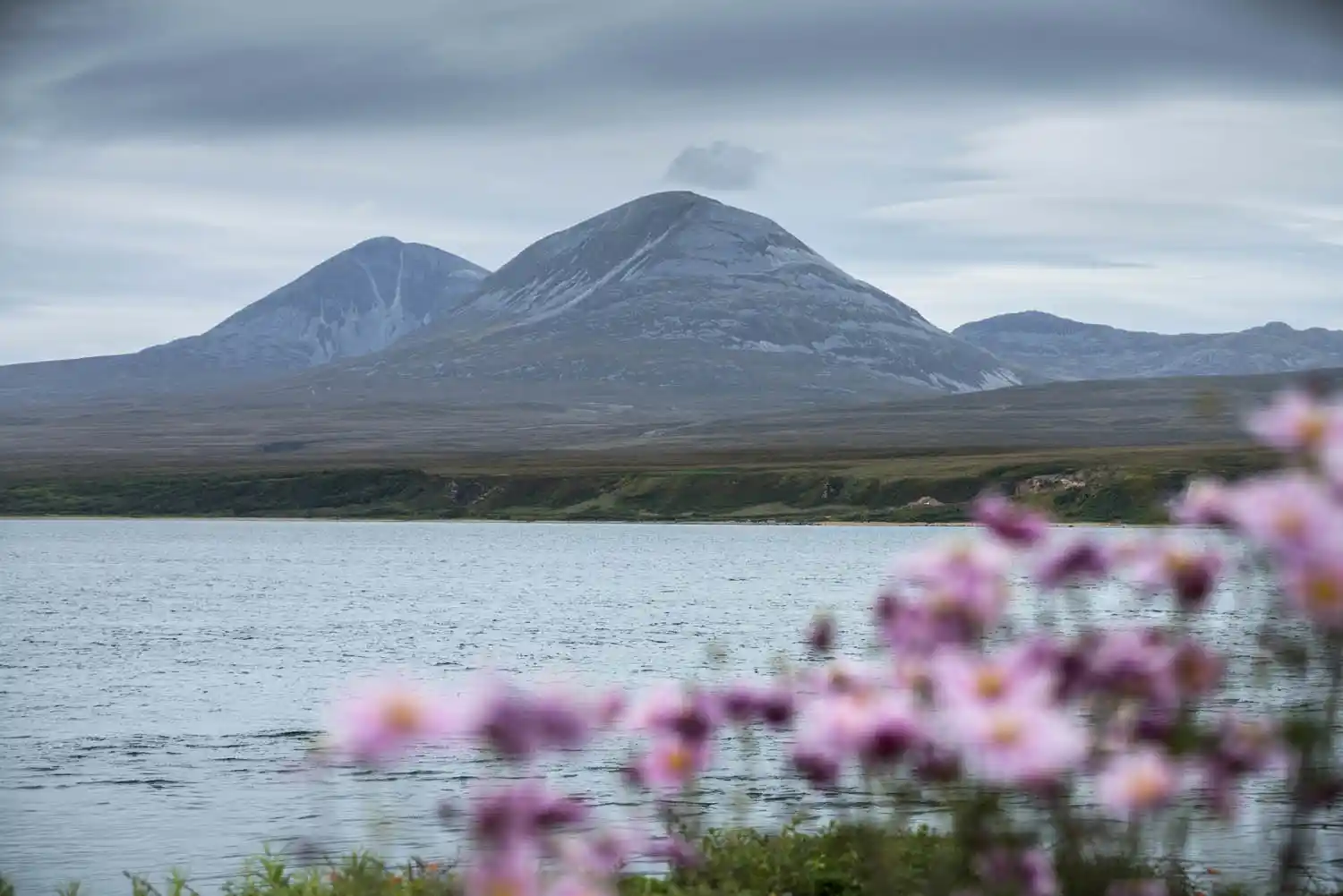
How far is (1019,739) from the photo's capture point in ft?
15.3

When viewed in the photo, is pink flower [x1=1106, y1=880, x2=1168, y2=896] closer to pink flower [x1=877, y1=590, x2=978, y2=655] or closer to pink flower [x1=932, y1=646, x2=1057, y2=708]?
pink flower [x1=877, y1=590, x2=978, y2=655]

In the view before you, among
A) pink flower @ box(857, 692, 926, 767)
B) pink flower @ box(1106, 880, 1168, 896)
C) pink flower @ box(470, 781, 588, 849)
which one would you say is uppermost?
pink flower @ box(857, 692, 926, 767)

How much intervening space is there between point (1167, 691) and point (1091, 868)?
95.2 inches

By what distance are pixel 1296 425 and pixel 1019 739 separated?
1.47 m

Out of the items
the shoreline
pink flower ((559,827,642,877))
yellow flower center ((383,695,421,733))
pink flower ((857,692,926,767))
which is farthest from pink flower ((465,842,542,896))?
the shoreline

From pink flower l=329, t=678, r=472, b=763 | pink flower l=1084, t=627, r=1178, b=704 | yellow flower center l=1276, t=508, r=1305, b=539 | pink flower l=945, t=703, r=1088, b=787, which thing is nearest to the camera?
pink flower l=945, t=703, r=1088, b=787

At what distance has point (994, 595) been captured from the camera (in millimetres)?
5602

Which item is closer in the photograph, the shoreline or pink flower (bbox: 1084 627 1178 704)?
pink flower (bbox: 1084 627 1178 704)

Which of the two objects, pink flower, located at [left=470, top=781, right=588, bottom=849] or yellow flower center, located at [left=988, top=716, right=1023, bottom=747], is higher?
yellow flower center, located at [left=988, top=716, right=1023, bottom=747]

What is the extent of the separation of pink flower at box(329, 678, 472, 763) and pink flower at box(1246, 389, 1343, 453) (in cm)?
245

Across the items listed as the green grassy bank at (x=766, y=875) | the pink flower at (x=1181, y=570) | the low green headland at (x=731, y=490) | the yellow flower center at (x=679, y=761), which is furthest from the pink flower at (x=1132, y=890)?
the low green headland at (x=731, y=490)

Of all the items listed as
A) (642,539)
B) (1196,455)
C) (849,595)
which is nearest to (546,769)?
(849,595)

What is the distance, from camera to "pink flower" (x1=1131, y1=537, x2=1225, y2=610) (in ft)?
19.0

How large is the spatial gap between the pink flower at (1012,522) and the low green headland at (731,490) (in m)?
128
